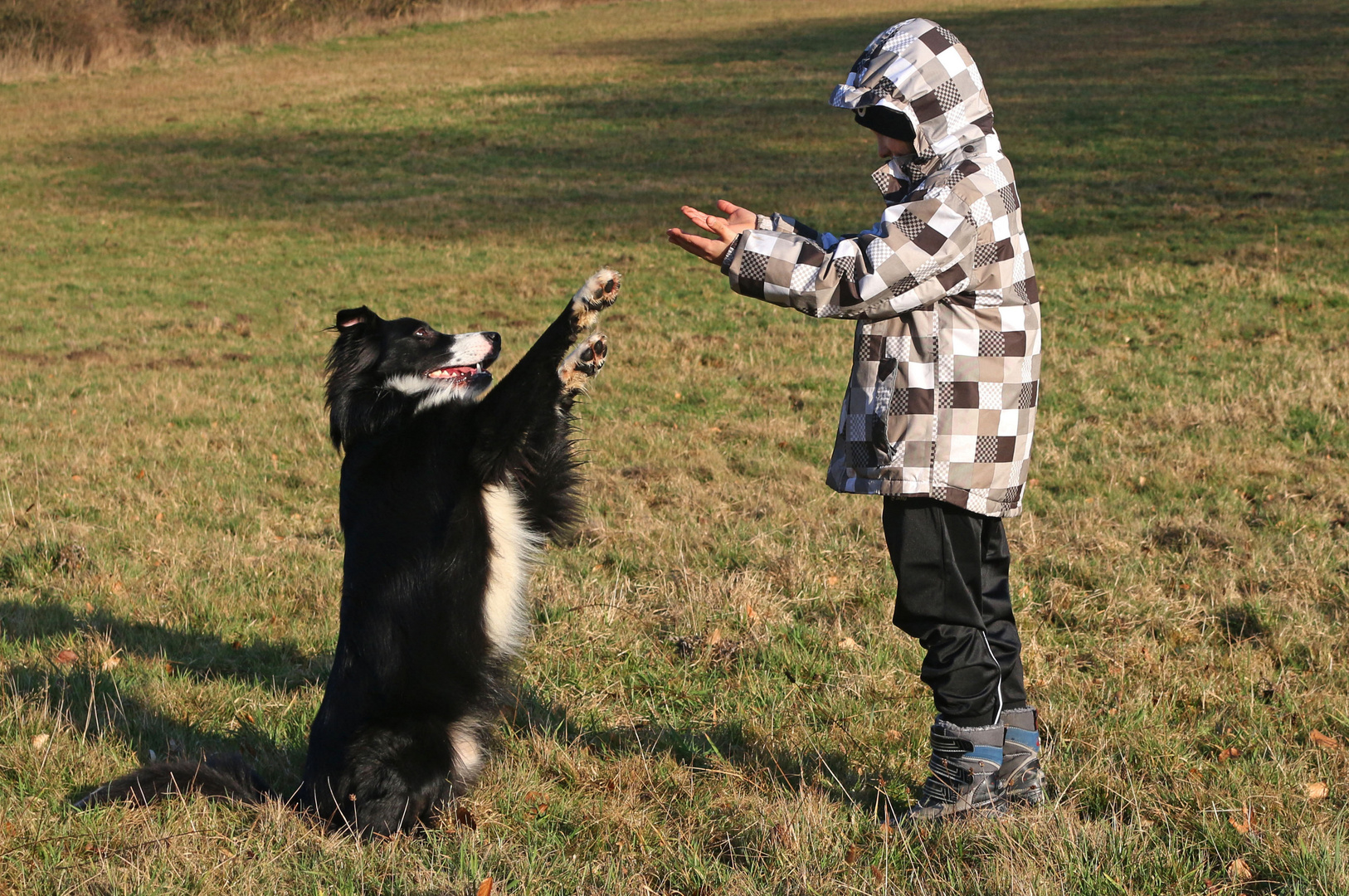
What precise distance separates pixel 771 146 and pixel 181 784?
2179cm

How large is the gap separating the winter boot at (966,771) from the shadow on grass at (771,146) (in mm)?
13254

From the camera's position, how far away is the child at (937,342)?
2.84 meters

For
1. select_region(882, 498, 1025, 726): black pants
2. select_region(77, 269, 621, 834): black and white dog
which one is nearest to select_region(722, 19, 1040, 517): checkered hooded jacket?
select_region(882, 498, 1025, 726): black pants

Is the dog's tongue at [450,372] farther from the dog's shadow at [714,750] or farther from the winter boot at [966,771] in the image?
the winter boot at [966,771]

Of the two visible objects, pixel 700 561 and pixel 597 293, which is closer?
pixel 597 293

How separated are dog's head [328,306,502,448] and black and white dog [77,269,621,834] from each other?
0.02 meters

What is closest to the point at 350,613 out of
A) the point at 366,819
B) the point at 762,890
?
the point at 366,819

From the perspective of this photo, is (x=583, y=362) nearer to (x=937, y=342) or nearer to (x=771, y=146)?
(x=937, y=342)

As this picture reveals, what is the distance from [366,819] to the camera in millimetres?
3328

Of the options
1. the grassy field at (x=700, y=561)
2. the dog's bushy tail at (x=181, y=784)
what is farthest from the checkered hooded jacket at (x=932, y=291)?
the dog's bushy tail at (x=181, y=784)

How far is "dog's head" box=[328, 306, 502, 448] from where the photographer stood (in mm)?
3871

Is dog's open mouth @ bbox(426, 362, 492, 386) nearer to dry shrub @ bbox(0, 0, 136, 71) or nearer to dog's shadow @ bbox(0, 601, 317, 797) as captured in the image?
dog's shadow @ bbox(0, 601, 317, 797)

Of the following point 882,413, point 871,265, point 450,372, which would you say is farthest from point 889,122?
point 450,372

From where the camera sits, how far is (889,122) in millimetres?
3031
